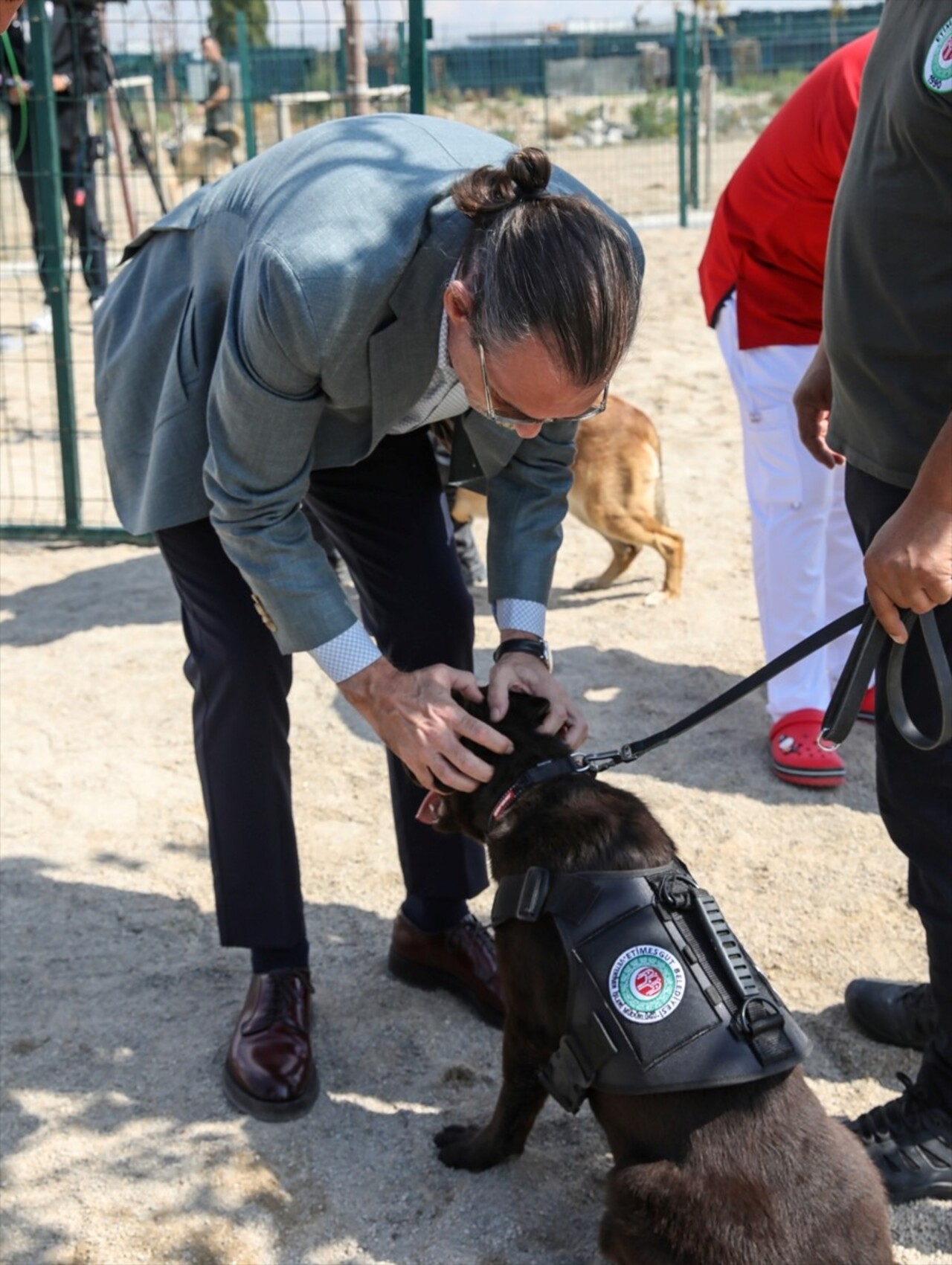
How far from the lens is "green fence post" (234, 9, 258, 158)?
9.20 metres

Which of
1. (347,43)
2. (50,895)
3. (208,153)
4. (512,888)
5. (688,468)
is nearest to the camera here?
(512,888)

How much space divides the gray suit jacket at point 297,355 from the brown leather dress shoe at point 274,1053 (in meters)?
0.90

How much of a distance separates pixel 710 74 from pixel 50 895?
45.2 feet

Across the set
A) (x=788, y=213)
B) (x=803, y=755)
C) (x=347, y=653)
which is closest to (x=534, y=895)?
(x=347, y=653)

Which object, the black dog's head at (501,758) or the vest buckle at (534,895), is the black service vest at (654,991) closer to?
the vest buckle at (534,895)

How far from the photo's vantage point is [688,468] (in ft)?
22.1

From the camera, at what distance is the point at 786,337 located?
12.3 feet

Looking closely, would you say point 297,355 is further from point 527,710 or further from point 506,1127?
point 506,1127

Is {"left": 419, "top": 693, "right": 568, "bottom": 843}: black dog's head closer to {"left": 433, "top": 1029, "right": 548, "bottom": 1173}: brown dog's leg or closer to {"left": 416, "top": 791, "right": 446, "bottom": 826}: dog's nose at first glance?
{"left": 416, "top": 791, "right": 446, "bottom": 826}: dog's nose

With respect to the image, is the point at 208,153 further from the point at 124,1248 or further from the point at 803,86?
the point at 124,1248

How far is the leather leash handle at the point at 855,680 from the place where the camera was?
7.11ft

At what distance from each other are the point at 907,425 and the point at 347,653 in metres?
1.03

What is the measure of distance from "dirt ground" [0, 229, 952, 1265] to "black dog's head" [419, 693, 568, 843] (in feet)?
2.27

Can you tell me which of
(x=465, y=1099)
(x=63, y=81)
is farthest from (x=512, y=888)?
(x=63, y=81)
